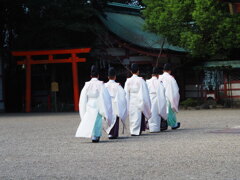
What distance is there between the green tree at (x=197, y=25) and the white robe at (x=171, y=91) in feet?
35.4

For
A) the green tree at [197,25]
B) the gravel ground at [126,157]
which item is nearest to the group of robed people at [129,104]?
the gravel ground at [126,157]

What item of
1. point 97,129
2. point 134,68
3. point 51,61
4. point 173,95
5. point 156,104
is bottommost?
point 97,129

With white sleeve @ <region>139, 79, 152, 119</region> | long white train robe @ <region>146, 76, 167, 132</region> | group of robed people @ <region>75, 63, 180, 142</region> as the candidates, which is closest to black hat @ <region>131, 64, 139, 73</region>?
group of robed people @ <region>75, 63, 180, 142</region>

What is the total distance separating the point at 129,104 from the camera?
14.8m

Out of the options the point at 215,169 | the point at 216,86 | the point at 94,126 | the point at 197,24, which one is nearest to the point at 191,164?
the point at 215,169

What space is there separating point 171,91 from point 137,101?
76.0 inches

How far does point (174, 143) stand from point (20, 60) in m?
21.1

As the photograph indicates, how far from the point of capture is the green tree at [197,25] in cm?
2684

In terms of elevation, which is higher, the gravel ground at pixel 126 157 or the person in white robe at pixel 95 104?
the person in white robe at pixel 95 104

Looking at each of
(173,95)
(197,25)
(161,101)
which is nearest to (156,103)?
(161,101)

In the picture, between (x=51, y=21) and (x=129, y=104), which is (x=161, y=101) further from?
(x=51, y=21)

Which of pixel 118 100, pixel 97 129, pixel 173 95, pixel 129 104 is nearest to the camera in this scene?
pixel 97 129

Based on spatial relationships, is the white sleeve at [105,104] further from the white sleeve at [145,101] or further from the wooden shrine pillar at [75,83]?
the wooden shrine pillar at [75,83]

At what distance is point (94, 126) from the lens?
41.2 ft
